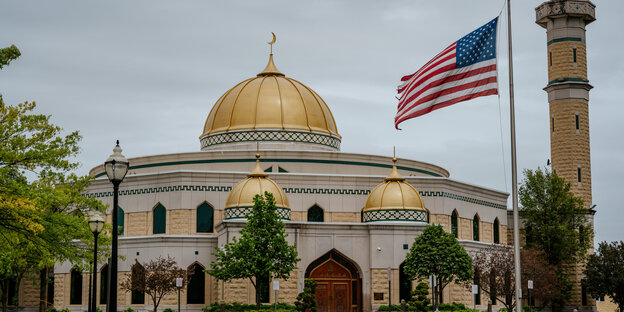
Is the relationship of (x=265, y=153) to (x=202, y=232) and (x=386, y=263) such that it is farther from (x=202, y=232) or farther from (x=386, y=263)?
(x=386, y=263)

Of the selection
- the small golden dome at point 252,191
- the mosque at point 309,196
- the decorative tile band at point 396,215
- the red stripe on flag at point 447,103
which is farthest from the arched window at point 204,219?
the red stripe on flag at point 447,103

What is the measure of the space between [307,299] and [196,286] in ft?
27.5

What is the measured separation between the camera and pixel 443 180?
51531 mm

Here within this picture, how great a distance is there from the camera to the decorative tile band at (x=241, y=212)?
45406 mm

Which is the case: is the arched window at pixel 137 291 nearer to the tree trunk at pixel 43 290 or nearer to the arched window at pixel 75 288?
the arched window at pixel 75 288

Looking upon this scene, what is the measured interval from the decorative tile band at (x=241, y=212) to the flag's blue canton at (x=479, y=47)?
22910mm

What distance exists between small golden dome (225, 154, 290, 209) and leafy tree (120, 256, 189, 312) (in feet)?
13.6

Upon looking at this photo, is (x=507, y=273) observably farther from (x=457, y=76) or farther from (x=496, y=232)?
(x=457, y=76)

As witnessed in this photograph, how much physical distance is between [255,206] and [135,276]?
8.47 m

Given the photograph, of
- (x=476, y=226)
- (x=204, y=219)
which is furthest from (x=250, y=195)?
(x=476, y=226)

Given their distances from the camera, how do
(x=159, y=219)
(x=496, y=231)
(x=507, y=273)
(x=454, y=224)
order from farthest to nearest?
(x=496, y=231), (x=454, y=224), (x=159, y=219), (x=507, y=273)

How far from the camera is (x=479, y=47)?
77.3 feet

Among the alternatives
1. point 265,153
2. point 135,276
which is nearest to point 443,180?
point 265,153

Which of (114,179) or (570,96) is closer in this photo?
(114,179)
